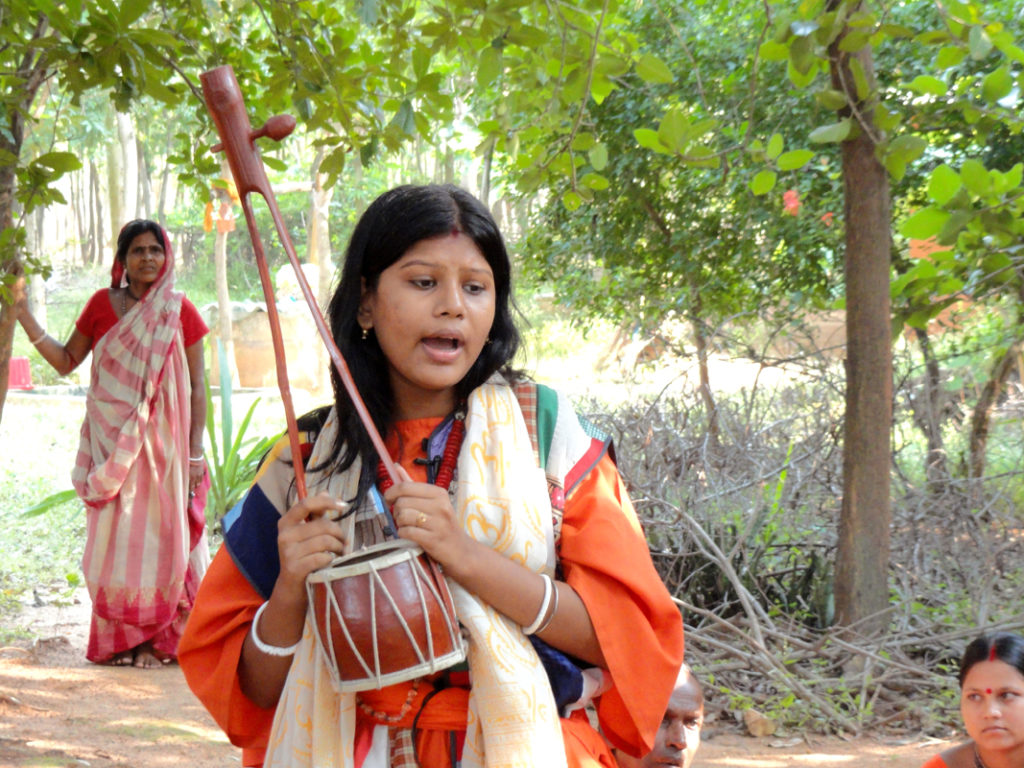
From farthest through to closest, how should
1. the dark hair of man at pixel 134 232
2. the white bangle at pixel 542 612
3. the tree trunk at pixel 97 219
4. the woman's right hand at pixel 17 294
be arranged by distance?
the tree trunk at pixel 97 219, the dark hair of man at pixel 134 232, the woman's right hand at pixel 17 294, the white bangle at pixel 542 612

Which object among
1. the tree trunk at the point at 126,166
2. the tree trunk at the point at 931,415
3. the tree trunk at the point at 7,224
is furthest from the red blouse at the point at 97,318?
the tree trunk at the point at 126,166

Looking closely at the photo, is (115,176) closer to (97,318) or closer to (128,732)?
(97,318)

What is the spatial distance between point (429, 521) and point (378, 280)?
0.44m

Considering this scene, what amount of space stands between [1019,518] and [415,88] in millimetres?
2725

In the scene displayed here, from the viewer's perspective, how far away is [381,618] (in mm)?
1309

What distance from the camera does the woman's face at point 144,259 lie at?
4.49 meters

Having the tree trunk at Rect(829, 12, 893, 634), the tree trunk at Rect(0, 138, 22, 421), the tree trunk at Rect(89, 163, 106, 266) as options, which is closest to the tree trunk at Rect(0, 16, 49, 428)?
the tree trunk at Rect(0, 138, 22, 421)

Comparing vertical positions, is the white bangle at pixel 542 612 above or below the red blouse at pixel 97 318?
below

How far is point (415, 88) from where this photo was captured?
10.8ft

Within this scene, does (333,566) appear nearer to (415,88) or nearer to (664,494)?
(415,88)

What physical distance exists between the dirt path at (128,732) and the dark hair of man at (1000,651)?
984 mm

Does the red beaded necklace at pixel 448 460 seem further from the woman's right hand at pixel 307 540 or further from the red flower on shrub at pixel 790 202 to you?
the red flower on shrub at pixel 790 202

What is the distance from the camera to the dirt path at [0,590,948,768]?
348 centimetres

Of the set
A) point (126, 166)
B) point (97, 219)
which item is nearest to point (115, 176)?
point (126, 166)
